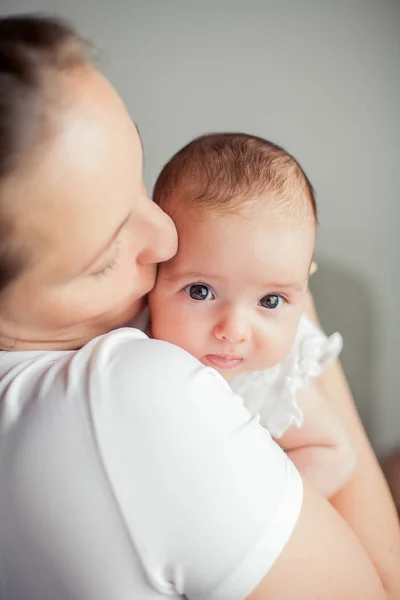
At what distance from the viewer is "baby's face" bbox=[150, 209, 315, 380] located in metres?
0.79

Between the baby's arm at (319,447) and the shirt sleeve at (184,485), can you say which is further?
the baby's arm at (319,447)

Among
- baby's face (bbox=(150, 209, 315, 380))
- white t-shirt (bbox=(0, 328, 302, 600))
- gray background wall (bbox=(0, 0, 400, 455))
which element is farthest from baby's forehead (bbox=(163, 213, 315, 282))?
gray background wall (bbox=(0, 0, 400, 455))

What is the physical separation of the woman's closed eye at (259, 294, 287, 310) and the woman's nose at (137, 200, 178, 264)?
0.56 ft

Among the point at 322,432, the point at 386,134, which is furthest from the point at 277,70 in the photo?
the point at 322,432

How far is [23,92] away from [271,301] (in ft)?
1.47

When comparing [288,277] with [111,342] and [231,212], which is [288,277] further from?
[111,342]

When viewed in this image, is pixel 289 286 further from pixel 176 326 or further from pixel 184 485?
pixel 184 485

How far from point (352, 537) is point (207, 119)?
45.7 inches

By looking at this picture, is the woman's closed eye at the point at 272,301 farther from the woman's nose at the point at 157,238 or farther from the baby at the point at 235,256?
the woman's nose at the point at 157,238

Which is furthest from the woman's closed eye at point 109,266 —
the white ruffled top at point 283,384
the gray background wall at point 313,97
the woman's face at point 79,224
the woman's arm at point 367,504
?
the gray background wall at point 313,97

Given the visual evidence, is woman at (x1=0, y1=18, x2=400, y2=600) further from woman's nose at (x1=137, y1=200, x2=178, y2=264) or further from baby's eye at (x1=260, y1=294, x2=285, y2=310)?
baby's eye at (x1=260, y1=294, x2=285, y2=310)

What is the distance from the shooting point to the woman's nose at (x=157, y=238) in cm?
68

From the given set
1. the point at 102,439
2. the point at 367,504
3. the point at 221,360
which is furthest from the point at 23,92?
the point at 367,504

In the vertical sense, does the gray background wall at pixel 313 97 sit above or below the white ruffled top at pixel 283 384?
above
